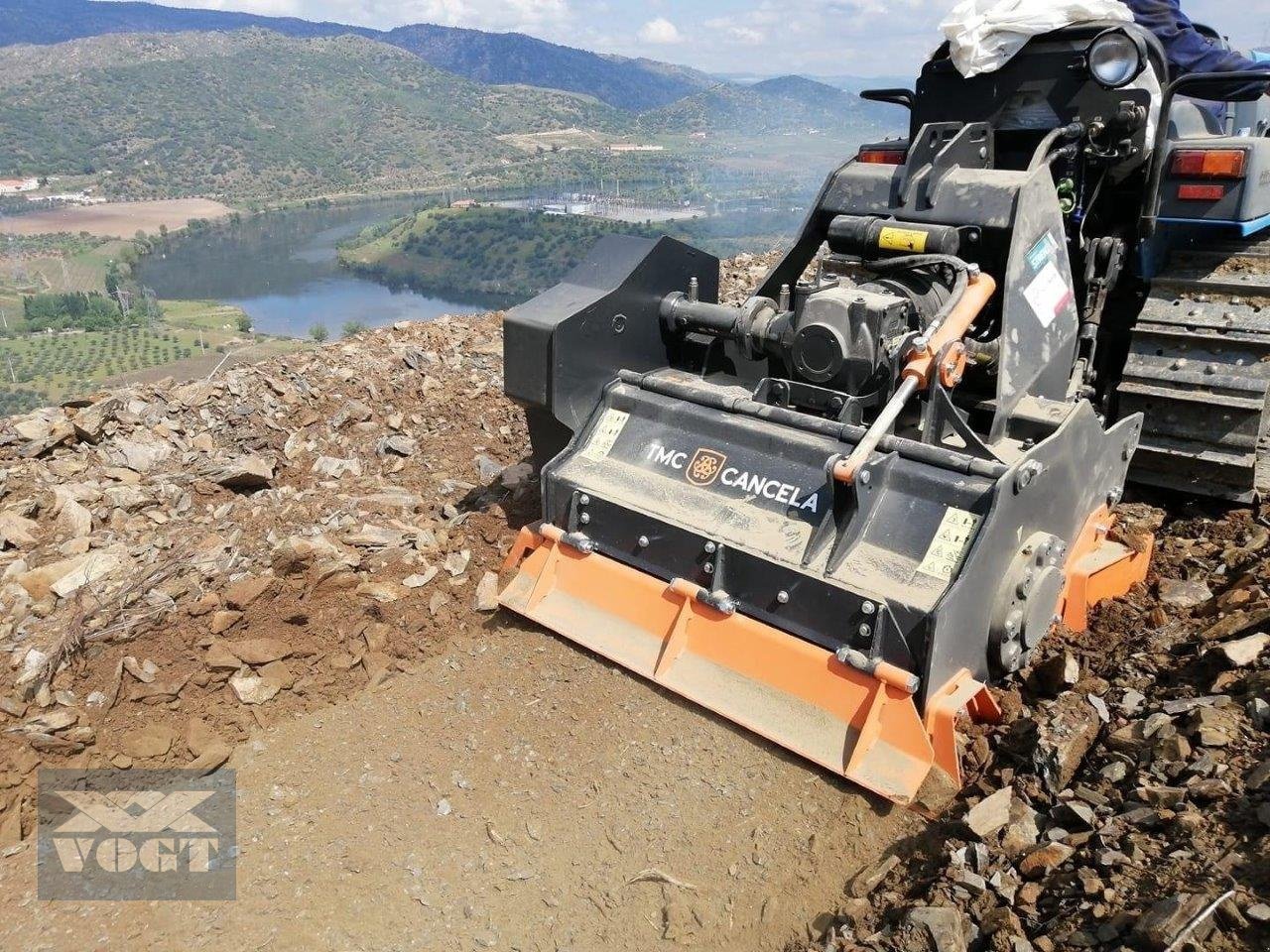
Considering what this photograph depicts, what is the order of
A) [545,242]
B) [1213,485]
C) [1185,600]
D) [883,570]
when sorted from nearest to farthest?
1. [883,570]
2. [1185,600]
3. [1213,485]
4. [545,242]

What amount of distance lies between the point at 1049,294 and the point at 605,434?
6.52 feet

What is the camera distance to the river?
6094 centimetres

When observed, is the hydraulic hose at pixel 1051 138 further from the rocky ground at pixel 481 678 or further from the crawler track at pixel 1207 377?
the rocky ground at pixel 481 678

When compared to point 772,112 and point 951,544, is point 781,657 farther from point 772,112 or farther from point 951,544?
point 772,112

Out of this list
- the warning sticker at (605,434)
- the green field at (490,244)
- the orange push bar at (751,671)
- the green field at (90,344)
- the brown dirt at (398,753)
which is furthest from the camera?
the green field at (490,244)

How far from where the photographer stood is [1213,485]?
4.60 metres

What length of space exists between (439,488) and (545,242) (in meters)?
56.7

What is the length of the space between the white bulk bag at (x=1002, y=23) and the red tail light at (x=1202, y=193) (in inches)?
33.0

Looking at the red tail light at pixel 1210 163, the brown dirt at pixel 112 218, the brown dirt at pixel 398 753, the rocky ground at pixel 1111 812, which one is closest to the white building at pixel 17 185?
the brown dirt at pixel 112 218

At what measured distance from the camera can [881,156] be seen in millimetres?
4961

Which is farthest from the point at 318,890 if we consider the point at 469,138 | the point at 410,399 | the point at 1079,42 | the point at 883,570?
the point at 469,138

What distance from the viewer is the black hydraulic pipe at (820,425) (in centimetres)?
339

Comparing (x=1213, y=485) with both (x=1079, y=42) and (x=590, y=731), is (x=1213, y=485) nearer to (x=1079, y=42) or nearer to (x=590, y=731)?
(x=1079, y=42)

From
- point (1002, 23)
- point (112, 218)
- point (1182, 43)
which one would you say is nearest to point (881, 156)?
point (1002, 23)
